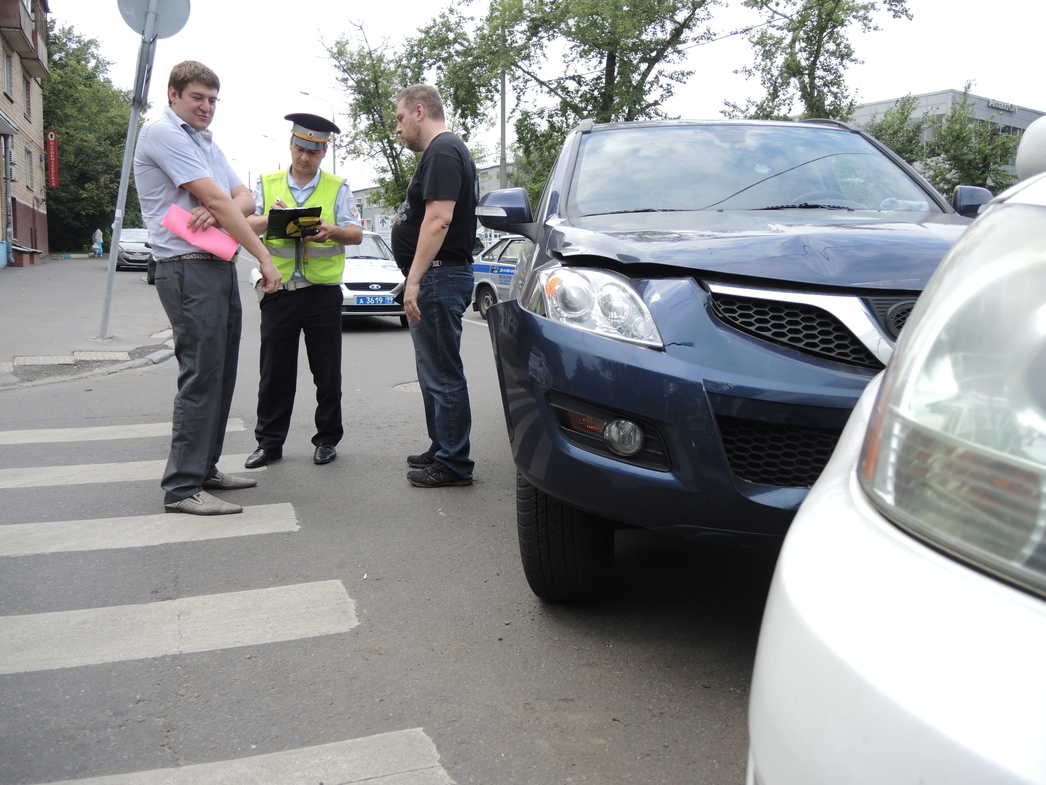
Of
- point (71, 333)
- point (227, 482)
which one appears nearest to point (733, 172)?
point (227, 482)

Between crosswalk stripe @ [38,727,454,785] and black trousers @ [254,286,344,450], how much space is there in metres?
3.19

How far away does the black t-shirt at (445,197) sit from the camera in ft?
14.9

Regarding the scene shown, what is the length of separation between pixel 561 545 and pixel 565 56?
28.3 m

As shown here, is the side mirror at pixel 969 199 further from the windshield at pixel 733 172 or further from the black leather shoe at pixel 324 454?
the black leather shoe at pixel 324 454

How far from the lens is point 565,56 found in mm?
28969

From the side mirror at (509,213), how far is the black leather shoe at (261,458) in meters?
2.13

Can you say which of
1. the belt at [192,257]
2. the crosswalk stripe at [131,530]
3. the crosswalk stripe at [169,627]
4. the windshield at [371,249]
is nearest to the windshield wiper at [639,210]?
the crosswalk stripe at [169,627]

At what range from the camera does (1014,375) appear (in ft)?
3.42

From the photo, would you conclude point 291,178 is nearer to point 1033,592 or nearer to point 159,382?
point 159,382

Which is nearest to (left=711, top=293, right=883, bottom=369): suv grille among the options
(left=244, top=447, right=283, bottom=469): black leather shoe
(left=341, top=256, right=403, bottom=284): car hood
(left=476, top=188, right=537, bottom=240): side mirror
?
(left=476, top=188, right=537, bottom=240): side mirror

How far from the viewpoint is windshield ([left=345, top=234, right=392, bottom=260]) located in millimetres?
14727

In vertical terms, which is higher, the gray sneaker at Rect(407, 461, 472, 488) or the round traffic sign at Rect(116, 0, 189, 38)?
the round traffic sign at Rect(116, 0, 189, 38)

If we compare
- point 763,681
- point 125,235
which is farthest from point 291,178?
point 125,235

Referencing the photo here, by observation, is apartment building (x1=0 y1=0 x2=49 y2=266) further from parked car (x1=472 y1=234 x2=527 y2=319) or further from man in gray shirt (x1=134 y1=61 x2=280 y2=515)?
man in gray shirt (x1=134 y1=61 x2=280 y2=515)
